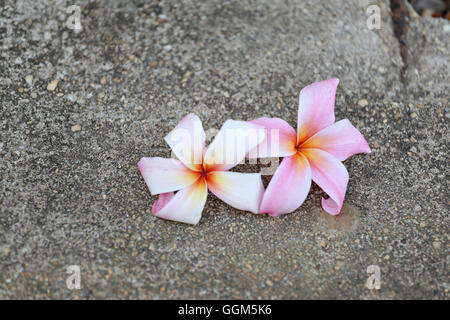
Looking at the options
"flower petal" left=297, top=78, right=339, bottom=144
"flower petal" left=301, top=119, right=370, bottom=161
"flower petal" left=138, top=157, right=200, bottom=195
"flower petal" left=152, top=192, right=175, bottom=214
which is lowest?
"flower petal" left=152, top=192, right=175, bottom=214

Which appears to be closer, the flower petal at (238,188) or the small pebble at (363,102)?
the flower petal at (238,188)

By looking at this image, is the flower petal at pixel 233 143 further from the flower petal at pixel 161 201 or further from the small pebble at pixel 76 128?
the small pebble at pixel 76 128

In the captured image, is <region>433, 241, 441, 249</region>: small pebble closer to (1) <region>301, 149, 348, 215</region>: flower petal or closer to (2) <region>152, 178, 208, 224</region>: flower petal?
(1) <region>301, 149, 348, 215</region>: flower petal

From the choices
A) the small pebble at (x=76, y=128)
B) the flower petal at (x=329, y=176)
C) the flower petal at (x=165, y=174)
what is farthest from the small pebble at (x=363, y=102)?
the small pebble at (x=76, y=128)

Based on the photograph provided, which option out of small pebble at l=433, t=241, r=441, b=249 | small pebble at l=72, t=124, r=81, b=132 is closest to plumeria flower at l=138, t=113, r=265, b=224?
small pebble at l=72, t=124, r=81, b=132

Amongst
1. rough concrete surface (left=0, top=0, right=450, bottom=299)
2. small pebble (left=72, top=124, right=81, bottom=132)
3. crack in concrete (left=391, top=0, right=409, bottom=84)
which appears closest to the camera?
rough concrete surface (left=0, top=0, right=450, bottom=299)

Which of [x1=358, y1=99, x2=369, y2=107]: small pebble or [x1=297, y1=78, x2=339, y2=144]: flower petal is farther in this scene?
[x1=358, y1=99, x2=369, y2=107]: small pebble

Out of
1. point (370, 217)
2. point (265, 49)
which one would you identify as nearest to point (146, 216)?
point (370, 217)

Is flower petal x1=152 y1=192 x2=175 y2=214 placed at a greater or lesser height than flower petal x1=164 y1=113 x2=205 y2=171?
lesser
